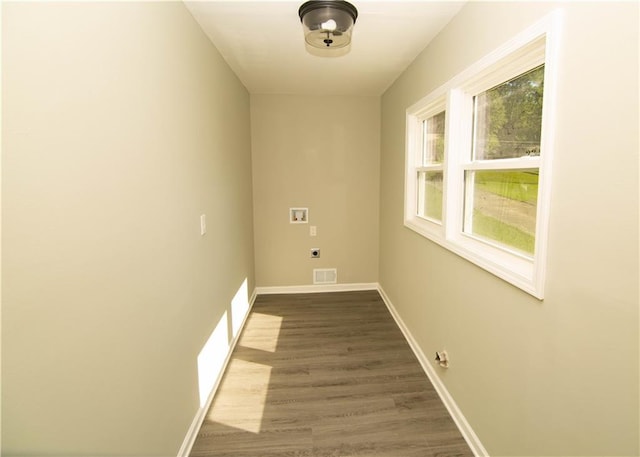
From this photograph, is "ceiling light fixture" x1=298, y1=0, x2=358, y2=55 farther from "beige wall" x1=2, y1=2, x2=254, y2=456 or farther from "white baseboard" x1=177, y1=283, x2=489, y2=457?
"white baseboard" x1=177, y1=283, x2=489, y2=457

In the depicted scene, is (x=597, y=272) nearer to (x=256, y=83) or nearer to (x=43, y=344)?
(x=43, y=344)

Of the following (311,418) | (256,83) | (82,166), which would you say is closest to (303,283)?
(311,418)

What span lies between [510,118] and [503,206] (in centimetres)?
45

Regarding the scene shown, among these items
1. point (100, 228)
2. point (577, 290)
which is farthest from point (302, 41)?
point (577, 290)

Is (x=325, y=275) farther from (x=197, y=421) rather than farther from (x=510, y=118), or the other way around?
(x=510, y=118)

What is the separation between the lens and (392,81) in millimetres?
3240

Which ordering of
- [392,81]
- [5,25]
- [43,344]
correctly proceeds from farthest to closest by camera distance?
[392,81], [43,344], [5,25]

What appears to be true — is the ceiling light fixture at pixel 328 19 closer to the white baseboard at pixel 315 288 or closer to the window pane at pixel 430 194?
the window pane at pixel 430 194

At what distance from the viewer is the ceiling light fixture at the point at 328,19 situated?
5.59ft

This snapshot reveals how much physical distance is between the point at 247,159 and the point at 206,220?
5.34 feet

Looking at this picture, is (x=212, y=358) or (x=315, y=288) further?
(x=315, y=288)

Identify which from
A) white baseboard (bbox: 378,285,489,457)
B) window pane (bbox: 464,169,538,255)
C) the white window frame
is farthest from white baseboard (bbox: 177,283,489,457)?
window pane (bbox: 464,169,538,255)

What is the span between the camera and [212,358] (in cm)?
217

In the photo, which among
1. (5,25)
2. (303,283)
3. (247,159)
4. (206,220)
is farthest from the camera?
(303,283)
